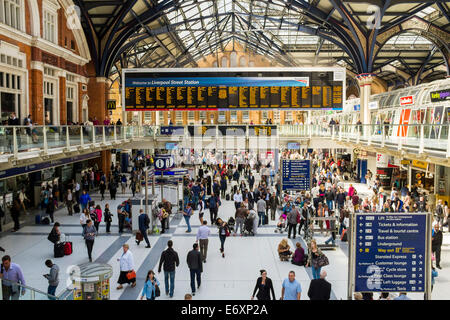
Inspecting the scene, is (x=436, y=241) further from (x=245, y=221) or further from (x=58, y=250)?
(x=58, y=250)

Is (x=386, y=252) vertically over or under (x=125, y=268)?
over

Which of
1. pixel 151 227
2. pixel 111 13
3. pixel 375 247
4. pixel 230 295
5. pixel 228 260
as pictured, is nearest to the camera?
pixel 375 247

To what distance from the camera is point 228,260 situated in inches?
498

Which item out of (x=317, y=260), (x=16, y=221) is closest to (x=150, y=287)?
(x=317, y=260)

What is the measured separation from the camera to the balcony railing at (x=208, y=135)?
1248 cm

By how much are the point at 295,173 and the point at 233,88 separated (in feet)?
28.4

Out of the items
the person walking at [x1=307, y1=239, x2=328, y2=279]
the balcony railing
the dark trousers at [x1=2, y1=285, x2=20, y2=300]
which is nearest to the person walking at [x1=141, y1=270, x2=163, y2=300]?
the dark trousers at [x1=2, y1=285, x2=20, y2=300]

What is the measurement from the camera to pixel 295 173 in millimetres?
18250

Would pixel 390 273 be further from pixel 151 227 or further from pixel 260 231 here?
pixel 151 227

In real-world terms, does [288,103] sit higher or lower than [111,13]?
lower

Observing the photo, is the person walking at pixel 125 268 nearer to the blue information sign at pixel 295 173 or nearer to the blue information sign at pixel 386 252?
the blue information sign at pixel 386 252

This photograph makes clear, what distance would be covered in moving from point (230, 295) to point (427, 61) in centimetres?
4079
